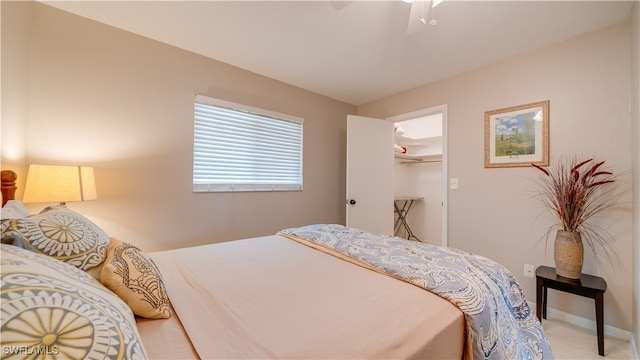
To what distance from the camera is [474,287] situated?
996 mm

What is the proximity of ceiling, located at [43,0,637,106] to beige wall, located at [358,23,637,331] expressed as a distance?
0.54ft

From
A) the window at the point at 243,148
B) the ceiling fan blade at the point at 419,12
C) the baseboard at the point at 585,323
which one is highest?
the ceiling fan blade at the point at 419,12

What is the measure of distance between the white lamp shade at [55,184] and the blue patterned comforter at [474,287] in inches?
64.8

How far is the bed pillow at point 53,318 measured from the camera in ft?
1.20

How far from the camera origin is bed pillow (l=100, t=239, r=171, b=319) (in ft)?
2.59

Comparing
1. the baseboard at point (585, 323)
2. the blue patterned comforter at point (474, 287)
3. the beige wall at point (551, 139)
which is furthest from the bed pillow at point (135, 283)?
the baseboard at point (585, 323)

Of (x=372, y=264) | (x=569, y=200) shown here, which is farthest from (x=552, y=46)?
(x=372, y=264)

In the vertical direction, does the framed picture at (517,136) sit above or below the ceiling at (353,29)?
below

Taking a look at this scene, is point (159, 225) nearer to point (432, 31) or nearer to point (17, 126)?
point (17, 126)

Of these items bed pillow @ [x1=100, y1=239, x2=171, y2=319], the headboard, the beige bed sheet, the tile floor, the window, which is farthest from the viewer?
the window


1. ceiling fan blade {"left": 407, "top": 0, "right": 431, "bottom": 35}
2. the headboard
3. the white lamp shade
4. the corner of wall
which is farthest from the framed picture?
the headboard

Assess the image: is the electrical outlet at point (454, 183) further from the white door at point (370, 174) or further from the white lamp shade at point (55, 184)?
Answer: the white lamp shade at point (55, 184)

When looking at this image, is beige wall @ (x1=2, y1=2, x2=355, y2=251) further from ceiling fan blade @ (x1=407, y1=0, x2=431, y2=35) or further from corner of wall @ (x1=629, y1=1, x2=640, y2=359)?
corner of wall @ (x1=629, y1=1, x2=640, y2=359)

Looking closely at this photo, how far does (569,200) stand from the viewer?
1889 millimetres
